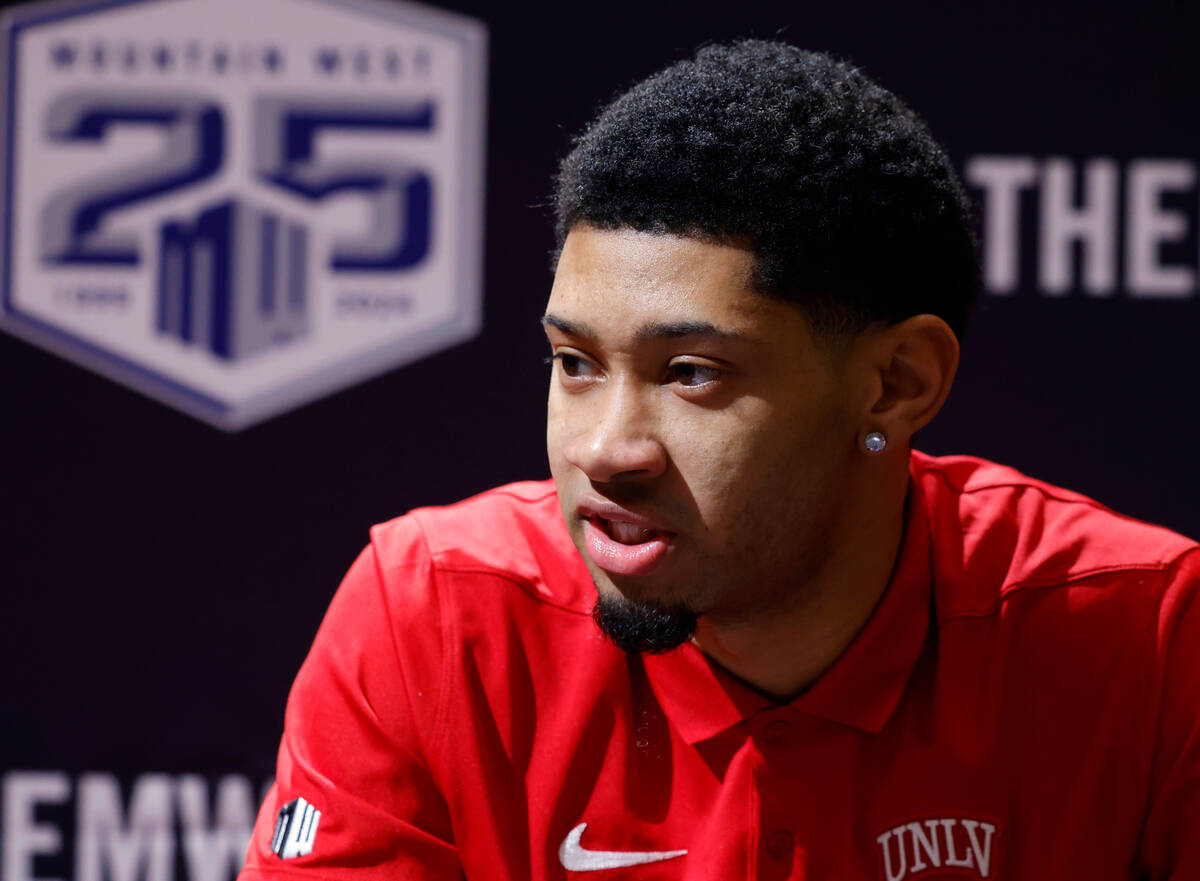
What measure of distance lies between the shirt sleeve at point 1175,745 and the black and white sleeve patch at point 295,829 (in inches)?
28.4

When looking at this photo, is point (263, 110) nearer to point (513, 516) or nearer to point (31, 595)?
point (31, 595)

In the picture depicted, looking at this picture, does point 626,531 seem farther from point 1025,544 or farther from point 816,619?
point 1025,544

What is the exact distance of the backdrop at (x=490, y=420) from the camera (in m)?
1.76

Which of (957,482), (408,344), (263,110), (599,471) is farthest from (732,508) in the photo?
(263,110)

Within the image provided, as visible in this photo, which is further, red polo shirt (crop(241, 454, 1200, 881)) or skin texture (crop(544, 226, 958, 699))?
red polo shirt (crop(241, 454, 1200, 881))

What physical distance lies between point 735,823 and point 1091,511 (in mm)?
488

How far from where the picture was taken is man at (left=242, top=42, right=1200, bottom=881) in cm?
93

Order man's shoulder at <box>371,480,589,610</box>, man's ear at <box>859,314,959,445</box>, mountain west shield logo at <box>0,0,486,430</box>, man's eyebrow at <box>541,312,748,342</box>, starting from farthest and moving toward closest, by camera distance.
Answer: mountain west shield logo at <box>0,0,486,430</box> < man's shoulder at <box>371,480,589,610</box> < man's ear at <box>859,314,959,445</box> < man's eyebrow at <box>541,312,748,342</box>

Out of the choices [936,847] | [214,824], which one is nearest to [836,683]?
[936,847]

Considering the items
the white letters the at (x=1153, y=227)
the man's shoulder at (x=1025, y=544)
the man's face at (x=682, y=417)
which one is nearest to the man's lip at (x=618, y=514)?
the man's face at (x=682, y=417)

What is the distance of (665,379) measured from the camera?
3.05ft

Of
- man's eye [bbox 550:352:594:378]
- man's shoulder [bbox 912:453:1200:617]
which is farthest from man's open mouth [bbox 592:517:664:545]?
man's shoulder [bbox 912:453:1200:617]

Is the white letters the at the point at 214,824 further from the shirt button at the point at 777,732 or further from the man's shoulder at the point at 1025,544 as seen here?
the man's shoulder at the point at 1025,544

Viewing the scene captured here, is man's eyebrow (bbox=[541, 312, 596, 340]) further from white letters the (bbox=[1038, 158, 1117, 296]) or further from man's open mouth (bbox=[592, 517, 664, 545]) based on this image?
white letters the (bbox=[1038, 158, 1117, 296])
